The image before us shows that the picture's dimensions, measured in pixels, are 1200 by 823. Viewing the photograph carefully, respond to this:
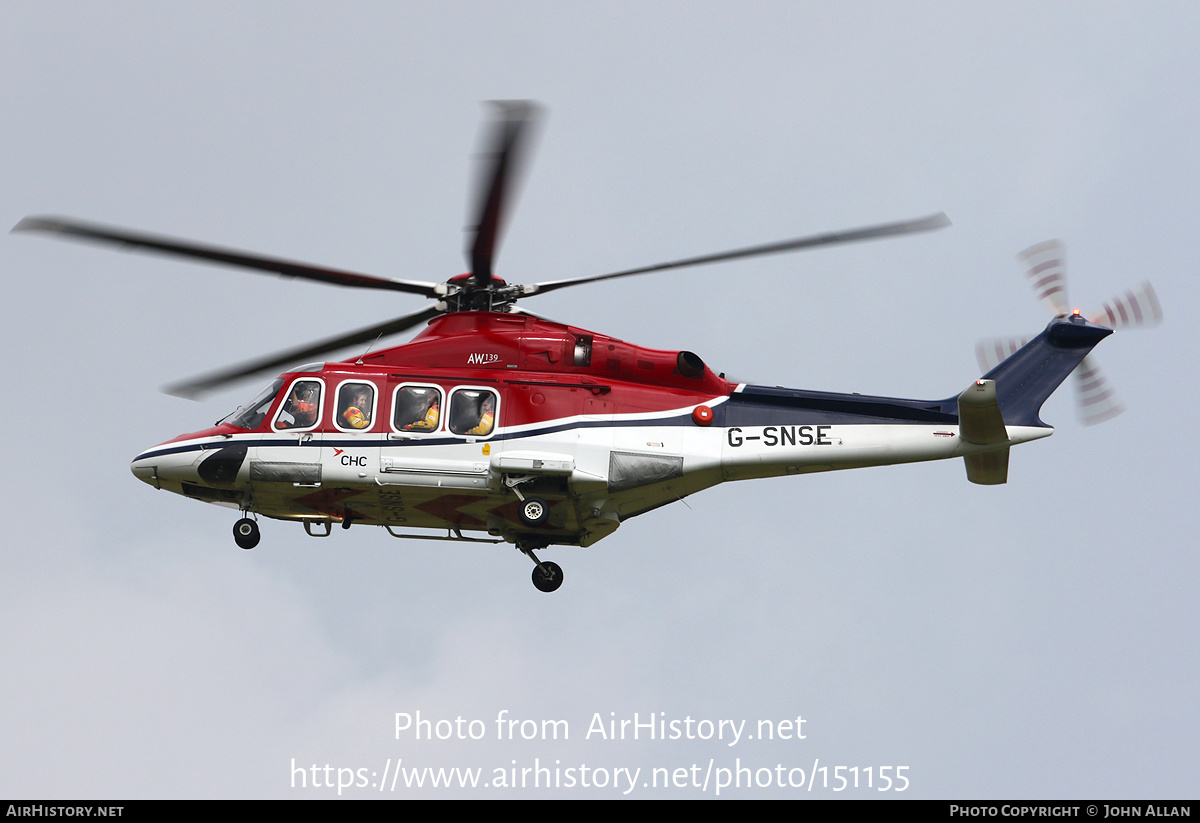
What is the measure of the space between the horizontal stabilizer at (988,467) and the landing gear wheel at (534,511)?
6.38m

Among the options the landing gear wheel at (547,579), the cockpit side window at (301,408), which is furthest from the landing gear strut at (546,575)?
the cockpit side window at (301,408)

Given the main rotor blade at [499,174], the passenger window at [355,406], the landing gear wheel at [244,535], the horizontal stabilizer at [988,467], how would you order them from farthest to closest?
1. the landing gear wheel at [244,535]
2. the passenger window at [355,406]
3. the horizontal stabilizer at [988,467]
4. the main rotor blade at [499,174]

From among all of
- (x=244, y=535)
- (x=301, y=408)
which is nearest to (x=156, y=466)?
(x=244, y=535)

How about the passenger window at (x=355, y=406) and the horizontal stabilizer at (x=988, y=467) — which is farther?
the passenger window at (x=355, y=406)

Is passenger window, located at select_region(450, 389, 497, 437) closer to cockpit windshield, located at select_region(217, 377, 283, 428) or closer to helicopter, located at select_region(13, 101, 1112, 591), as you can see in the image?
helicopter, located at select_region(13, 101, 1112, 591)

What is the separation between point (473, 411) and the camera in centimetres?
2183

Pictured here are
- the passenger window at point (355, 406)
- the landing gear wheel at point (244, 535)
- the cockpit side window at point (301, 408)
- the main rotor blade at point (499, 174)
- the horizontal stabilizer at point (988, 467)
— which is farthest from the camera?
the landing gear wheel at point (244, 535)

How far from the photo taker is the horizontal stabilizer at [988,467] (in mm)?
21688

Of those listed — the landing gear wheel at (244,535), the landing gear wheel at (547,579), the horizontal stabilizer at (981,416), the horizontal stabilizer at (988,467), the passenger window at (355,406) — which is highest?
the passenger window at (355,406)

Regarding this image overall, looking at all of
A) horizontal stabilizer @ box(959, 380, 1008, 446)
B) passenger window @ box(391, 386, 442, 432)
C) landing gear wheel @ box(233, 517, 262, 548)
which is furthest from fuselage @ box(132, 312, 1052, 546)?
landing gear wheel @ box(233, 517, 262, 548)

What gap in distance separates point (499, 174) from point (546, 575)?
7.14 meters

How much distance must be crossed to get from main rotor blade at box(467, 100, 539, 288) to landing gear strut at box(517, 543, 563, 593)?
5.09 meters

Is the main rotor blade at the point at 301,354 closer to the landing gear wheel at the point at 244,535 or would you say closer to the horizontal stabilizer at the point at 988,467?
the landing gear wheel at the point at 244,535

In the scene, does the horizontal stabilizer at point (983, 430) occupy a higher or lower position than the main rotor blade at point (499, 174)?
lower
